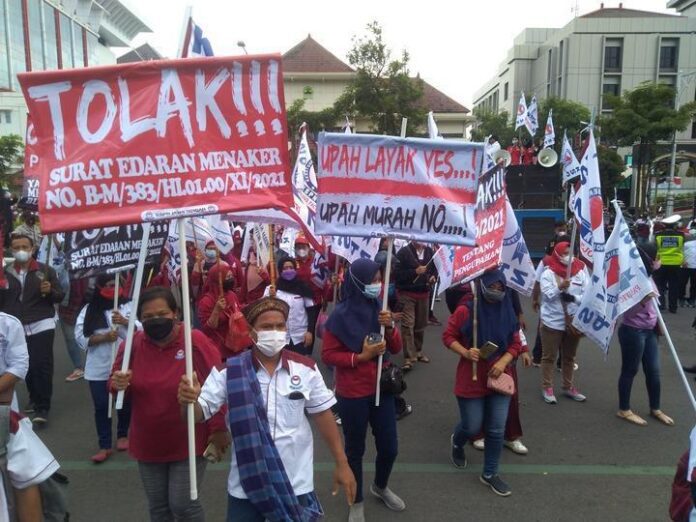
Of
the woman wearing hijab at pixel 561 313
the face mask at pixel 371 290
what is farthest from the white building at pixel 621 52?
the face mask at pixel 371 290

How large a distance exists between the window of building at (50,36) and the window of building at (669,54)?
59.4 meters

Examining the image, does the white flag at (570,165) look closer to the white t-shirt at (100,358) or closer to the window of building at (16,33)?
the white t-shirt at (100,358)

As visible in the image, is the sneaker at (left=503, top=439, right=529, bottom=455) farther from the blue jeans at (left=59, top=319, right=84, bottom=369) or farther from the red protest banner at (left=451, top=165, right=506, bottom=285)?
the blue jeans at (left=59, top=319, right=84, bottom=369)

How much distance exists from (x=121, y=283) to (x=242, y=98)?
2.80m

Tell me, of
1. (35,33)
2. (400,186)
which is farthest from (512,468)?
(35,33)

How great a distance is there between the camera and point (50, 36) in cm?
5722

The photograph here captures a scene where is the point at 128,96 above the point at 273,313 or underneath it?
above

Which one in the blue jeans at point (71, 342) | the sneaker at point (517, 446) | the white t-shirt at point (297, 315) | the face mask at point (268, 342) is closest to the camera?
the face mask at point (268, 342)

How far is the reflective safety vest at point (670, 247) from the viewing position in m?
10.3

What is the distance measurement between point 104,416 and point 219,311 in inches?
52.1

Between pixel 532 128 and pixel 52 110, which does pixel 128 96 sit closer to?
pixel 52 110

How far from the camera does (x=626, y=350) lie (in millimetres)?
5180

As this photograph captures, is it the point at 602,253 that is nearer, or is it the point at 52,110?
the point at 52,110

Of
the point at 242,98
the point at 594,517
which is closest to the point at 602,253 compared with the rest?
the point at 594,517
